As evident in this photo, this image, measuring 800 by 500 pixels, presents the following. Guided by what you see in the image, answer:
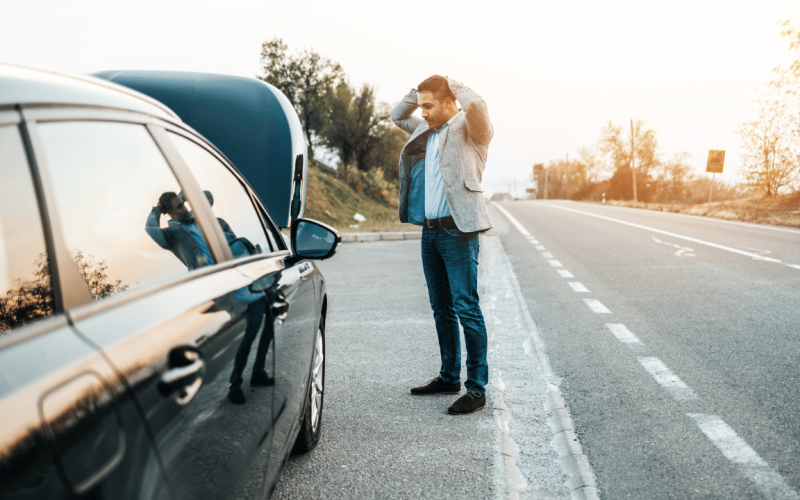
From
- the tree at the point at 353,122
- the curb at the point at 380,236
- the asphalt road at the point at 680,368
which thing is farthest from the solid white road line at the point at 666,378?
the tree at the point at 353,122

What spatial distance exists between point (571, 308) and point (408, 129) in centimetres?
344

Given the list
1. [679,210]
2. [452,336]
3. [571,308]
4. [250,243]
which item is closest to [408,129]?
[452,336]

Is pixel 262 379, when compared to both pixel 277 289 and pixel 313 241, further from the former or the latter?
pixel 313 241

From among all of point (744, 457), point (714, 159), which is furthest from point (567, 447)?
point (714, 159)

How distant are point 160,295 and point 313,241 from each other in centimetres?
142

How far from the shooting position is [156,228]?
73.0 inches

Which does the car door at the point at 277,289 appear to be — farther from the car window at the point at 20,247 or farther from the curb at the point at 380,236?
the curb at the point at 380,236

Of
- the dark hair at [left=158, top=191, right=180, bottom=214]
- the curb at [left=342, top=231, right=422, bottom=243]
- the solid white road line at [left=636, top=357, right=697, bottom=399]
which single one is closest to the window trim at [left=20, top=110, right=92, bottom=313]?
the dark hair at [left=158, top=191, right=180, bottom=214]

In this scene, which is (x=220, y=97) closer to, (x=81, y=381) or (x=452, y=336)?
(x=452, y=336)

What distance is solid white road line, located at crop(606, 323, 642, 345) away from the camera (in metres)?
5.51

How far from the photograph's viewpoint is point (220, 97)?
5312 millimetres

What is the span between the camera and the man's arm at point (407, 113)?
4344 millimetres

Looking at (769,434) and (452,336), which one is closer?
(769,434)

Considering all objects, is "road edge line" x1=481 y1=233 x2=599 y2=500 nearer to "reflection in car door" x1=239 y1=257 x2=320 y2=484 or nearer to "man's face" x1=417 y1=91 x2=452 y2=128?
"reflection in car door" x1=239 y1=257 x2=320 y2=484
